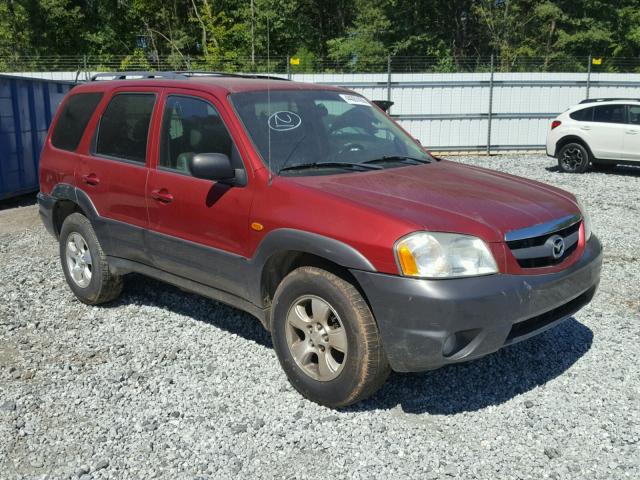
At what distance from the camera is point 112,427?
11.6 feet

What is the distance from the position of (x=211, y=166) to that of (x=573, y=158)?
1255cm

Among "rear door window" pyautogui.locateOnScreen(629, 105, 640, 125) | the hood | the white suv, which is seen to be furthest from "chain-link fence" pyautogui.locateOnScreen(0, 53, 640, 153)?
the hood

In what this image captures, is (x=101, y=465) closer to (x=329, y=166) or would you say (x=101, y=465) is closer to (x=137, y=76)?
(x=329, y=166)

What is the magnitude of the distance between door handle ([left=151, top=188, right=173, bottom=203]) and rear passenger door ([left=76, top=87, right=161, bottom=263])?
14 centimetres

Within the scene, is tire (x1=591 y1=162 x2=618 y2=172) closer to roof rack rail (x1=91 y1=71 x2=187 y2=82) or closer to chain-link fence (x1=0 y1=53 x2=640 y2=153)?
chain-link fence (x1=0 y1=53 x2=640 y2=153)

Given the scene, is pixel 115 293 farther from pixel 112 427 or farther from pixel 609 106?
pixel 609 106

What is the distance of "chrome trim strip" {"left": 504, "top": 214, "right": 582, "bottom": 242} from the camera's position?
335cm

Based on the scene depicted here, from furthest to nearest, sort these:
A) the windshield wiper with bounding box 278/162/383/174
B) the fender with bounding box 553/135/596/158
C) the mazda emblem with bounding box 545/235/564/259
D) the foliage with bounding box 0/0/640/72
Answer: the foliage with bounding box 0/0/640/72 < the fender with bounding box 553/135/596/158 < the windshield wiper with bounding box 278/162/383/174 < the mazda emblem with bounding box 545/235/564/259

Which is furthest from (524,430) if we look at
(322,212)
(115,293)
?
(115,293)

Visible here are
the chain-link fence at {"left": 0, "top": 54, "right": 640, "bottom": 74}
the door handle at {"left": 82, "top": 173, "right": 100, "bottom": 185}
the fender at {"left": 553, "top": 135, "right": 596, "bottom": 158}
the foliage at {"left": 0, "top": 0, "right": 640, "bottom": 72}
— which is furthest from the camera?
the foliage at {"left": 0, "top": 0, "right": 640, "bottom": 72}

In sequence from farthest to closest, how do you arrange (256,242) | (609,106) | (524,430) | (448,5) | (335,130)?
(448,5), (609,106), (335,130), (256,242), (524,430)

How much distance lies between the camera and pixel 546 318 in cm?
360

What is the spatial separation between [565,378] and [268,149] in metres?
2.35

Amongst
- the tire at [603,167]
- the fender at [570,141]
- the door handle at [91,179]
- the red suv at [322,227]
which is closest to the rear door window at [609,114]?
the fender at [570,141]
